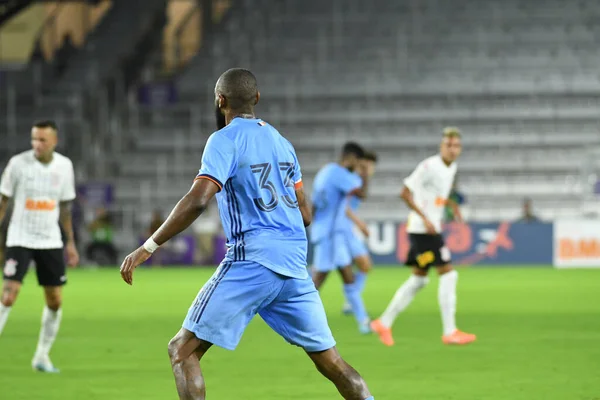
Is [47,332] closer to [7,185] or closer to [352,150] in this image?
[7,185]

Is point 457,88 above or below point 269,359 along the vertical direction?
above

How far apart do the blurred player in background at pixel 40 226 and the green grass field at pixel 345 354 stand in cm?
56

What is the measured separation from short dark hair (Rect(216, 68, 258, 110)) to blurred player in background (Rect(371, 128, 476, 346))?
245 inches

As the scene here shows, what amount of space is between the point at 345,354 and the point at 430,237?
1.70 meters

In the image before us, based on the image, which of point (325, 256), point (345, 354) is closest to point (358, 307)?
point (325, 256)

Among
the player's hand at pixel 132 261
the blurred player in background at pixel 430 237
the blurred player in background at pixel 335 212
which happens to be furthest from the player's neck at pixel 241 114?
the blurred player in background at pixel 335 212

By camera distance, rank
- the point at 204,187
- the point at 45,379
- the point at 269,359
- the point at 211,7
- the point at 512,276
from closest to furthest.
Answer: the point at 204,187 → the point at 45,379 → the point at 269,359 → the point at 512,276 → the point at 211,7

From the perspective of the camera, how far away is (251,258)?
20.2ft

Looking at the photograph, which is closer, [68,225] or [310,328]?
[310,328]

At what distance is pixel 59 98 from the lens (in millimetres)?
35312

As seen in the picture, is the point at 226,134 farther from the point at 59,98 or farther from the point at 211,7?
the point at 211,7

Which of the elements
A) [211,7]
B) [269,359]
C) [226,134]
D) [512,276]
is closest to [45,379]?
[269,359]

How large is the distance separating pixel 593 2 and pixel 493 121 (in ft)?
20.0

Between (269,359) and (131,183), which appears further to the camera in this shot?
(131,183)
